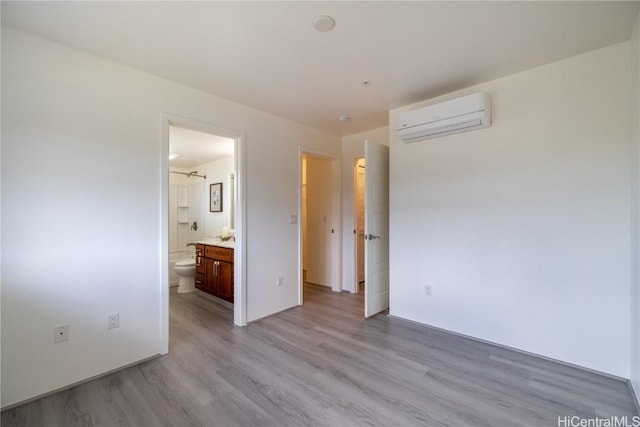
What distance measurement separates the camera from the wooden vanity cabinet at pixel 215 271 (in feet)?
12.2

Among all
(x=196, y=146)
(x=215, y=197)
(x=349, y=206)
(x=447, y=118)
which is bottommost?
(x=349, y=206)

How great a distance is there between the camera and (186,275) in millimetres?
4395

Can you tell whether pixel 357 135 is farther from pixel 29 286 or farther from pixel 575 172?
pixel 29 286

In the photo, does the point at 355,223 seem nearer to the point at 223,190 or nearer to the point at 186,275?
the point at 223,190

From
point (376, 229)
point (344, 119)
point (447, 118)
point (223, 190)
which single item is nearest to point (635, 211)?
point (447, 118)

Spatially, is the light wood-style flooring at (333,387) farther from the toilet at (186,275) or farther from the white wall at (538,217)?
the toilet at (186,275)

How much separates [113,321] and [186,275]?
2.24 metres

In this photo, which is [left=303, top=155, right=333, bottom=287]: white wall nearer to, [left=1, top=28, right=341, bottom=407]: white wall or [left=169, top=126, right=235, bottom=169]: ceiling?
[left=169, top=126, right=235, bottom=169]: ceiling

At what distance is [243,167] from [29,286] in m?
1.90

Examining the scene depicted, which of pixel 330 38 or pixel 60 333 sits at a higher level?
pixel 330 38

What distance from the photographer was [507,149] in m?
2.52

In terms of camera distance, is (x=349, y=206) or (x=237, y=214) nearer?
A: (x=237, y=214)

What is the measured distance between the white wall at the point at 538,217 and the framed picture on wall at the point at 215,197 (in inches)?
140

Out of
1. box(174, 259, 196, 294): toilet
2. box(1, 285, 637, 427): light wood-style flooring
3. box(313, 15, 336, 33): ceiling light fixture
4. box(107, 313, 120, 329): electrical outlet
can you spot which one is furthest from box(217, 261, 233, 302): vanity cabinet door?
box(313, 15, 336, 33): ceiling light fixture
